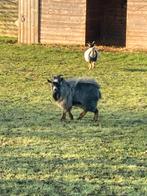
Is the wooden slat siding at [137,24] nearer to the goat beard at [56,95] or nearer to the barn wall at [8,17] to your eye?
the barn wall at [8,17]

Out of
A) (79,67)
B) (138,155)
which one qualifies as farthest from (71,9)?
(138,155)

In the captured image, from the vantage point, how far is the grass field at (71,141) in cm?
724

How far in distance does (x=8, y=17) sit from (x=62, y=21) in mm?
5320

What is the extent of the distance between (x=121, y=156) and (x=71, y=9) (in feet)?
54.4

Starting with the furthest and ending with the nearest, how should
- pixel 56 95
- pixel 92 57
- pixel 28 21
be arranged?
pixel 28 21 < pixel 92 57 < pixel 56 95

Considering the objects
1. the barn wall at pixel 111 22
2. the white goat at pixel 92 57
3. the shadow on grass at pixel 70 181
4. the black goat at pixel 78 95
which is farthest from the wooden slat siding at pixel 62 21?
the shadow on grass at pixel 70 181

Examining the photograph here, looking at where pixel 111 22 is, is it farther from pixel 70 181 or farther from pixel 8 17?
pixel 70 181

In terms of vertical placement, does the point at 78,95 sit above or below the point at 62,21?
below

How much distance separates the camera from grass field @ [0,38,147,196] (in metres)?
7.24

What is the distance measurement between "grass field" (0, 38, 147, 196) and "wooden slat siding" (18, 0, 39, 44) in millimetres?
8530

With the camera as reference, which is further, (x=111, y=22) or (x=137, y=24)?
(x=111, y=22)

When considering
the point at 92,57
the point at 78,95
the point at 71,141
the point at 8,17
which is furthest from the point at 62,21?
the point at 71,141

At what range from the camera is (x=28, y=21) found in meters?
25.3

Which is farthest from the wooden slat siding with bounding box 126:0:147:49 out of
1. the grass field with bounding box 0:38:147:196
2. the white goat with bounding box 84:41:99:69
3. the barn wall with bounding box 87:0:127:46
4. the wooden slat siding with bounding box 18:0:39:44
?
the grass field with bounding box 0:38:147:196
